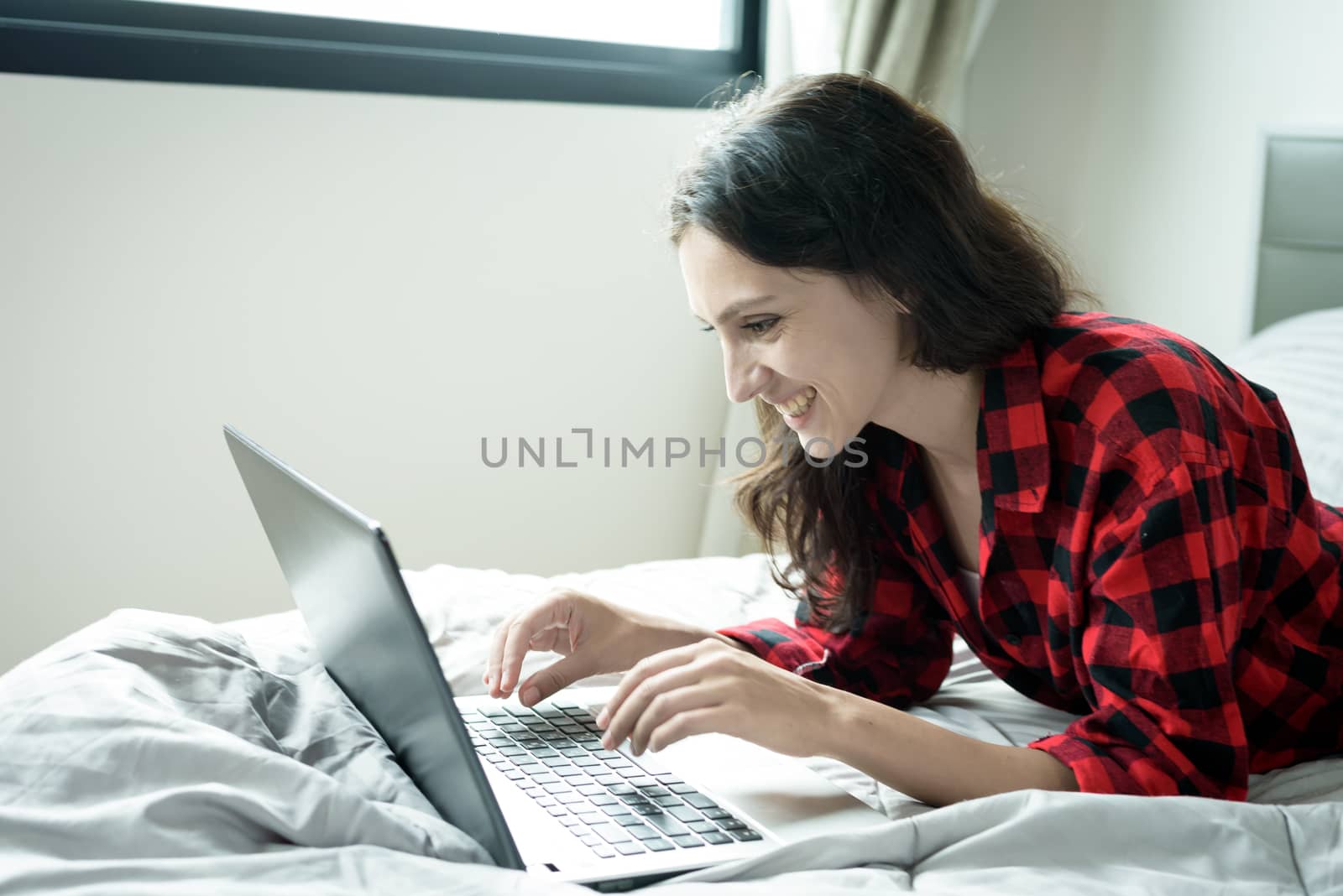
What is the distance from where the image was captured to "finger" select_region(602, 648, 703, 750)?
33.7 inches

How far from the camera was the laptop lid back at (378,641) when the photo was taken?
695mm

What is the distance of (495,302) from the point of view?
2266 mm

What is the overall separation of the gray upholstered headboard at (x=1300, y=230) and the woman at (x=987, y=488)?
87cm

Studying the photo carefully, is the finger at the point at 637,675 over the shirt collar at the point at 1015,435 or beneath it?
beneath

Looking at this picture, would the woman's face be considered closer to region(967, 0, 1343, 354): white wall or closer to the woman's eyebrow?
the woman's eyebrow

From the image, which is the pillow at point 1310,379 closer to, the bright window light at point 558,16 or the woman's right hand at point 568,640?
the woman's right hand at point 568,640

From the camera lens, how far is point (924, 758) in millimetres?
914

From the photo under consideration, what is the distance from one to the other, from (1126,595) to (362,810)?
54 cm

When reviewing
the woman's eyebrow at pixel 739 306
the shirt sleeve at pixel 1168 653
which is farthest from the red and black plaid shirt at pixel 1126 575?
the woman's eyebrow at pixel 739 306

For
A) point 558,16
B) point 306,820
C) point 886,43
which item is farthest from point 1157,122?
point 306,820

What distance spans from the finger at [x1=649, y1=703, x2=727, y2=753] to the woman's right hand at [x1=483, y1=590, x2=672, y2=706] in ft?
0.77

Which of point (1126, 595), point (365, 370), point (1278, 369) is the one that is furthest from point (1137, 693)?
point (365, 370)

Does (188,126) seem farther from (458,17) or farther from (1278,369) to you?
(1278,369)

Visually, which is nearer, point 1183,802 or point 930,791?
point 1183,802
